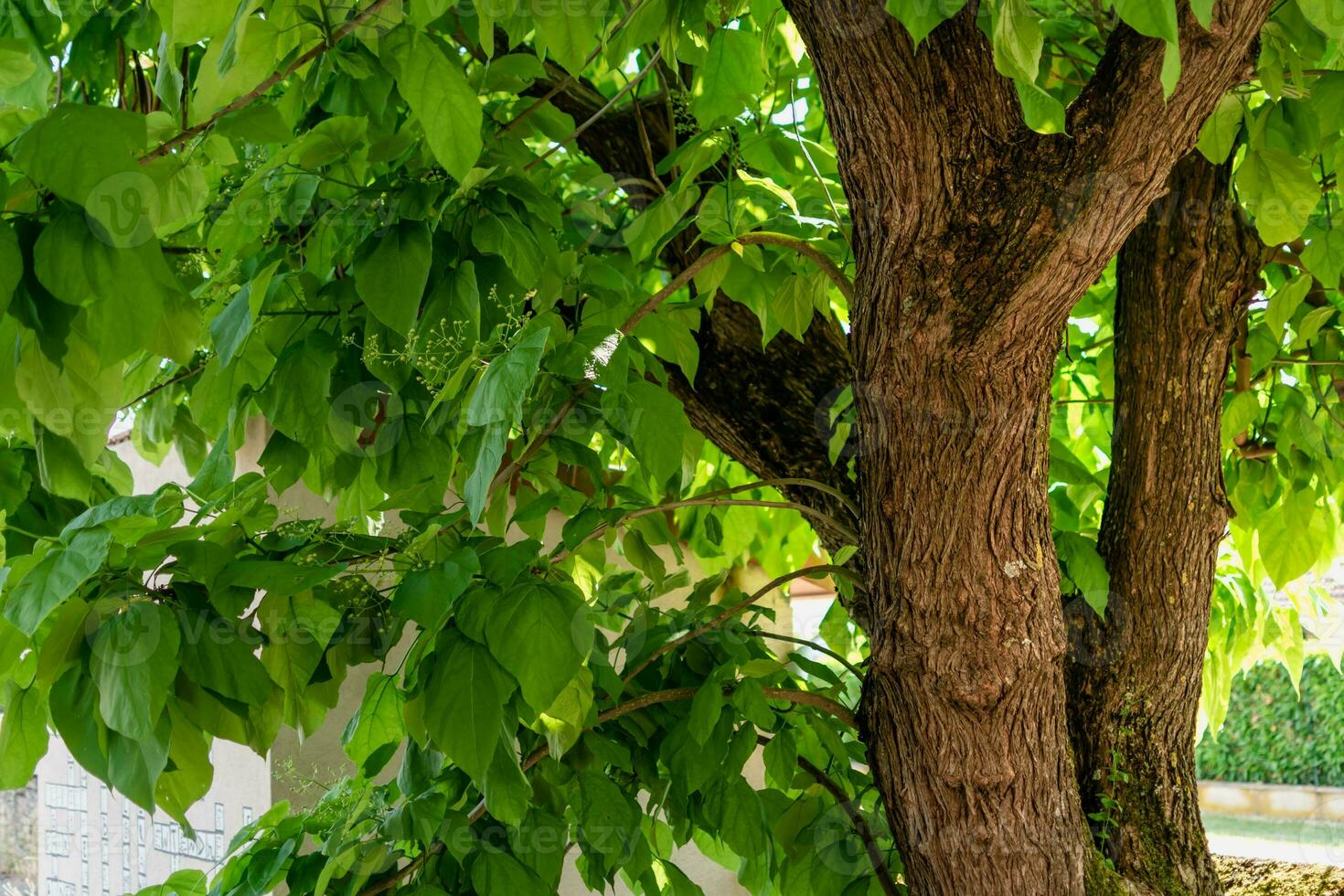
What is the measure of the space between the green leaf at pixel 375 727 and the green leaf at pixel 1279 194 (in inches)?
36.6

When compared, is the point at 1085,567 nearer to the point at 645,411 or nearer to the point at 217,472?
the point at 645,411

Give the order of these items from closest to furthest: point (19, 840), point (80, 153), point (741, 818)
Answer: point (80, 153) → point (741, 818) → point (19, 840)

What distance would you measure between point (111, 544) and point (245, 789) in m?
1.77

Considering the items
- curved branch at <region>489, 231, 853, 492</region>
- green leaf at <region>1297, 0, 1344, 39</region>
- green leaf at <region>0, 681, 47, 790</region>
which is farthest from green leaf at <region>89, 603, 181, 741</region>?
green leaf at <region>1297, 0, 1344, 39</region>

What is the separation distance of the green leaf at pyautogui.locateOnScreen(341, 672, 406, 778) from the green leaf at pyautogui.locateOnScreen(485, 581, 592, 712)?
0.28m

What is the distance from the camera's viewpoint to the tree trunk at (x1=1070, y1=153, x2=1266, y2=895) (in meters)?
1.27

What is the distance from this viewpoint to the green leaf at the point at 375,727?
1079 mm

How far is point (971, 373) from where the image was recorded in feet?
3.10

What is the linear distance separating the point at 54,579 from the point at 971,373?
709mm

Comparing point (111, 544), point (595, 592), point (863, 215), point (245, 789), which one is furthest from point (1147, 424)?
point (245, 789)

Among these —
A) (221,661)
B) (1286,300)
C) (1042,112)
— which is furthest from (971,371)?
(221,661)

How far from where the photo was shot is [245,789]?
2.40 m

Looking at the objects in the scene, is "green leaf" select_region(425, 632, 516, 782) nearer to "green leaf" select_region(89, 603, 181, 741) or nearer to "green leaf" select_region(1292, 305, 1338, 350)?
"green leaf" select_region(89, 603, 181, 741)

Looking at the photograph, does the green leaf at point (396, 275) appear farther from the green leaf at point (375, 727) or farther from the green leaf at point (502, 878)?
the green leaf at point (502, 878)
